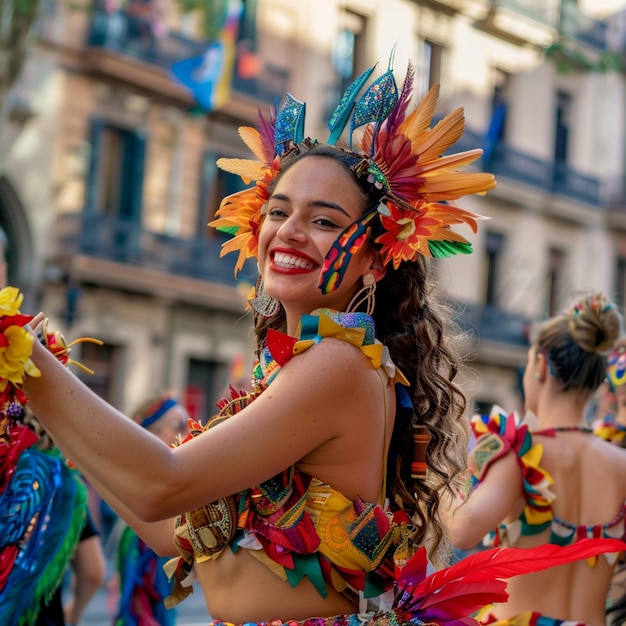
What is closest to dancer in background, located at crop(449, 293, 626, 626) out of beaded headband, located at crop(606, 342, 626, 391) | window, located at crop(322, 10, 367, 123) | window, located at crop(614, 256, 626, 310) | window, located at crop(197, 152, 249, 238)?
beaded headband, located at crop(606, 342, 626, 391)

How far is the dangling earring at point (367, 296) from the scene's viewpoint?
278cm

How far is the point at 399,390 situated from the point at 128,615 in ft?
11.6

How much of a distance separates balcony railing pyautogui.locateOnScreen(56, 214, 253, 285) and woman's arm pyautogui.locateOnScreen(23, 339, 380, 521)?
16614mm

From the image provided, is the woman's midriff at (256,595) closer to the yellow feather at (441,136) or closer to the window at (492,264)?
the yellow feather at (441,136)

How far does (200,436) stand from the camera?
7.61ft

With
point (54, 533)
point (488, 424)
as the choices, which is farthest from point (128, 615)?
point (488, 424)

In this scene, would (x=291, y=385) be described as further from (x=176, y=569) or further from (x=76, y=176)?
(x=76, y=176)

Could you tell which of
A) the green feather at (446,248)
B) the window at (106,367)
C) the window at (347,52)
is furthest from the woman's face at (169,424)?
the window at (347,52)

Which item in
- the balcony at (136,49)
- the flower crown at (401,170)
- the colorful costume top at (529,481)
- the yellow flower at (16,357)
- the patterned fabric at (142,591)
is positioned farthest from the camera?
the balcony at (136,49)

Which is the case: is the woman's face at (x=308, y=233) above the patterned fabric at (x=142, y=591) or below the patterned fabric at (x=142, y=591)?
above

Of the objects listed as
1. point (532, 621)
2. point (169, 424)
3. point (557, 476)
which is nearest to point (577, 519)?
point (557, 476)

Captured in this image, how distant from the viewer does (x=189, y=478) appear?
224 cm

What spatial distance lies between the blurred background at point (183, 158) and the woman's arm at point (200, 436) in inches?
461

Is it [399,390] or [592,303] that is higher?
[592,303]
